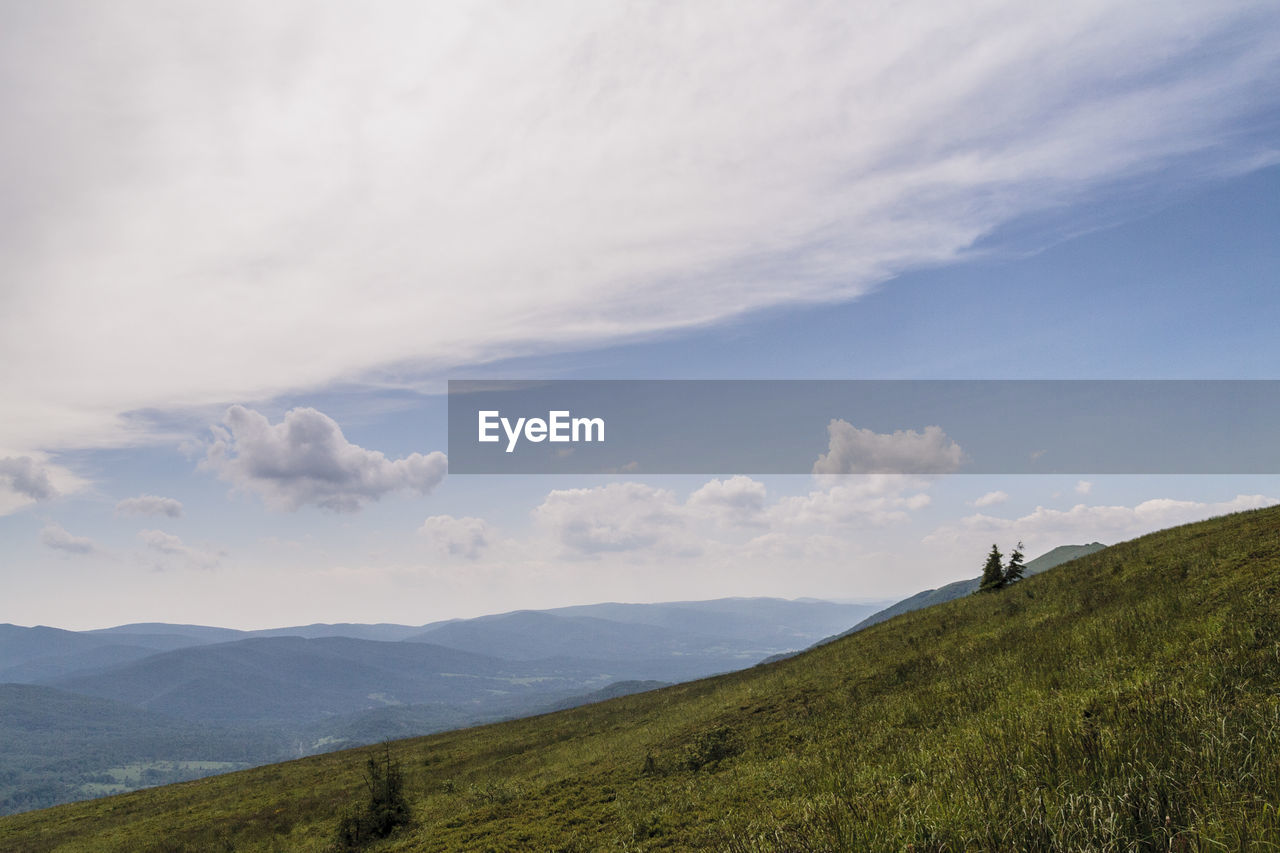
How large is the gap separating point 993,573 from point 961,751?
123 feet

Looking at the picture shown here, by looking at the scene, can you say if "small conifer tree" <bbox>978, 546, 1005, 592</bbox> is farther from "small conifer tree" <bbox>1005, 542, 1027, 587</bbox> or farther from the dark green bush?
the dark green bush

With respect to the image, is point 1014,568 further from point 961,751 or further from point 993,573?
point 961,751

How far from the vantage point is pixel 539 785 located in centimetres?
2350

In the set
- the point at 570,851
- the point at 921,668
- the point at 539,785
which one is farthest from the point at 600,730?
the point at 570,851

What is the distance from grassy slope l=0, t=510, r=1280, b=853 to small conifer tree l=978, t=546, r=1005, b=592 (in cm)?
589

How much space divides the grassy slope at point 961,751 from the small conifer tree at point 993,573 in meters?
5.89

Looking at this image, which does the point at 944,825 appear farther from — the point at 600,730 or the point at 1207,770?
the point at 600,730

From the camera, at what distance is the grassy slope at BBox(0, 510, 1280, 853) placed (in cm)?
676

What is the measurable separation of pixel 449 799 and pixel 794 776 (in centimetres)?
1996

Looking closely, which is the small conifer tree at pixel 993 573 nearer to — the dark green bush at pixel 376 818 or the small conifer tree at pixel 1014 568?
the small conifer tree at pixel 1014 568

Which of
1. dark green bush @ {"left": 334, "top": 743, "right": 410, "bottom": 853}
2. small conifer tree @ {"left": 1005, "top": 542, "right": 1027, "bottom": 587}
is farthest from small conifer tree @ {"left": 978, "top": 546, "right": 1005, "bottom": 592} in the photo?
dark green bush @ {"left": 334, "top": 743, "right": 410, "bottom": 853}

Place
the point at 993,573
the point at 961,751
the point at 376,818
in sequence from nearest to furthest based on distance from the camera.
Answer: the point at 961,751, the point at 376,818, the point at 993,573

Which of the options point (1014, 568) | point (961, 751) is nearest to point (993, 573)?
point (1014, 568)

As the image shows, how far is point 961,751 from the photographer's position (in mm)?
11016
